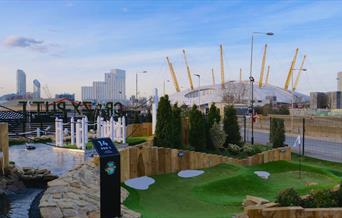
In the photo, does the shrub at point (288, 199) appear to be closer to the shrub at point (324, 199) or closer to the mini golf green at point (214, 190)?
the shrub at point (324, 199)

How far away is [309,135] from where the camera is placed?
36094mm

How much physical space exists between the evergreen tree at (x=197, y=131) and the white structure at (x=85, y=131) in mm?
5089

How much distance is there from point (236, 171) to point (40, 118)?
94.3 feet

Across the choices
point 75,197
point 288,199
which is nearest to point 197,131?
point 288,199

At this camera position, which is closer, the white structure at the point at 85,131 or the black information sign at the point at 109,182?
the black information sign at the point at 109,182

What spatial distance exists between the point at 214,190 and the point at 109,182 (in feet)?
19.2

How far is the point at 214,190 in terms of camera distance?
13359 millimetres

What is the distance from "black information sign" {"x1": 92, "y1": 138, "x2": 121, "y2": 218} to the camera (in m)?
8.28

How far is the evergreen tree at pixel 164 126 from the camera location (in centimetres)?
1755

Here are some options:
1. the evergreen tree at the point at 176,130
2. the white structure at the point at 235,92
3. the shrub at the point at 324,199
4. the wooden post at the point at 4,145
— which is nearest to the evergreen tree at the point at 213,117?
the evergreen tree at the point at 176,130

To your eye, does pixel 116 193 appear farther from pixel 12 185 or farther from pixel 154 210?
pixel 12 185

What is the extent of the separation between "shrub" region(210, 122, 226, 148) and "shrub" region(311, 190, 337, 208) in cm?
1091

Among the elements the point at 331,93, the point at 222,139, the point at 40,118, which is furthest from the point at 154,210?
the point at 331,93

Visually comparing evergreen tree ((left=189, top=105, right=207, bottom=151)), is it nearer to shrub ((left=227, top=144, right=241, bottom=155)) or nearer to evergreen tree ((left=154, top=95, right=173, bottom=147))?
shrub ((left=227, top=144, right=241, bottom=155))
